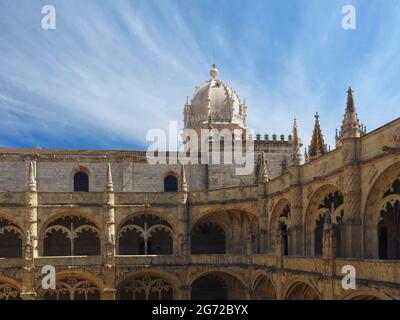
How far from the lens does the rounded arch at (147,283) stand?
32.8 m

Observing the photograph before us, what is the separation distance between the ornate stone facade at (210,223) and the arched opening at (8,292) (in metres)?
0.08

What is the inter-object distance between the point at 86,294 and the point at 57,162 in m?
9.96

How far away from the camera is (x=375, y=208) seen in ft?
66.3

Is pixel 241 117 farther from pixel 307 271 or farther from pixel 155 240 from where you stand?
pixel 307 271

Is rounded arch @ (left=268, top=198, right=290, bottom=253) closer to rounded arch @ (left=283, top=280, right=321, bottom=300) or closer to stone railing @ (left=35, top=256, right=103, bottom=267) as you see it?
rounded arch @ (left=283, top=280, right=321, bottom=300)

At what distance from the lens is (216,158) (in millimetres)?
38938

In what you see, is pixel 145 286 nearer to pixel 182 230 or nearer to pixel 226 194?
pixel 182 230

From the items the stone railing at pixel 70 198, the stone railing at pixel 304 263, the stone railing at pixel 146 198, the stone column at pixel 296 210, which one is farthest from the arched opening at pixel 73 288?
the stone column at pixel 296 210

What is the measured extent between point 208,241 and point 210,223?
2.45 m

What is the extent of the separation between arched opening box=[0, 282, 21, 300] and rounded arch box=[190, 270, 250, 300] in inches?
406

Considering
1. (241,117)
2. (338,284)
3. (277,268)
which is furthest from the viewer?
(241,117)

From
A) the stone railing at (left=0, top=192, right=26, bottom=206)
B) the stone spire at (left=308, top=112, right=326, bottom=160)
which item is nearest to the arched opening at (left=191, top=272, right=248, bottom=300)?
the stone spire at (left=308, top=112, right=326, bottom=160)

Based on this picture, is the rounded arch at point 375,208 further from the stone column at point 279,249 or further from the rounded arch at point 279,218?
the rounded arch at point 279,218
